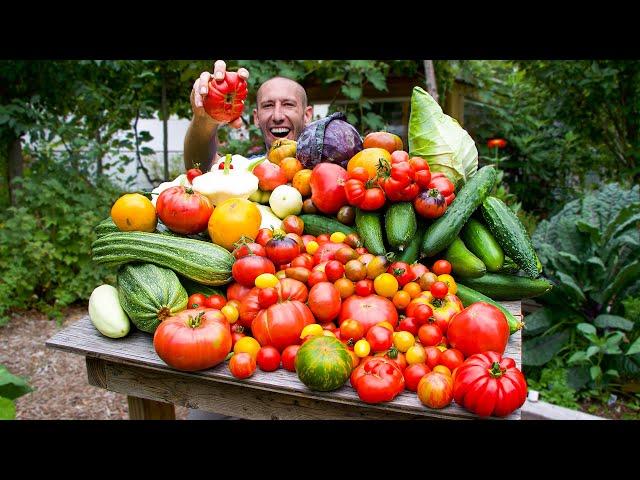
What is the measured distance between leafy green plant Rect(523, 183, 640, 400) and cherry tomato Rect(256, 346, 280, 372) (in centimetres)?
247

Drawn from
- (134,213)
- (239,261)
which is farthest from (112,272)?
(239,261)

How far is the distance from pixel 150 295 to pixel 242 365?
0.47 meters

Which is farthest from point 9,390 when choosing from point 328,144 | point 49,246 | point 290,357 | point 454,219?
point 49,246

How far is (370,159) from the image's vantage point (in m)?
2.28

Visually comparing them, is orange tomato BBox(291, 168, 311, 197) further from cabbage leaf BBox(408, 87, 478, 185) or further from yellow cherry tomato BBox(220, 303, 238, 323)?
yellow cherry tomato BBox(220, 303, 238, 323)

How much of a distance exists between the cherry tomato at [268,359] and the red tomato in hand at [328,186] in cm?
78

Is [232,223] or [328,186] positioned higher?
[328,186]

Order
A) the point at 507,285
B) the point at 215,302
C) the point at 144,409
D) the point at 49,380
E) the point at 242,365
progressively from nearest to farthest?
the point at 242,365, the point at 215,302, the point at 507,285, the point at 144,409, the point at 49,380

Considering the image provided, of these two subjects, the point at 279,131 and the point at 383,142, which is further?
the point at 279,131

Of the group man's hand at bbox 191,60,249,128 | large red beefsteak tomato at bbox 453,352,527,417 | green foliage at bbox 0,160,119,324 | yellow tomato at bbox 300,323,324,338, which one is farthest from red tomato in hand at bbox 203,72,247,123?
green foliage at bbox 0,160,119,324

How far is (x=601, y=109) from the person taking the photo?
6105 mm

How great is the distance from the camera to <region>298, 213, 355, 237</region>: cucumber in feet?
7.68

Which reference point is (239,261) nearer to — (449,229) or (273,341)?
(273,341)

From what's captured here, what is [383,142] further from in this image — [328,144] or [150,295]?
[150,295]
